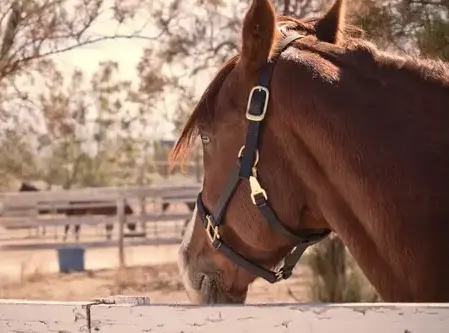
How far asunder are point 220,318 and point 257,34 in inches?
38.4

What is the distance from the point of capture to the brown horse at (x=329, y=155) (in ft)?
7.61

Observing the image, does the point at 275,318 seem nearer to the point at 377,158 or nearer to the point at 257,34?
the point at 377,158

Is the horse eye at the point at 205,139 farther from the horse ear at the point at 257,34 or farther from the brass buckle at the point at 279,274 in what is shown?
the brass buckle at the point at 279,274

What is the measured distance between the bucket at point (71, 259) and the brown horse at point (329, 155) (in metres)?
11.6

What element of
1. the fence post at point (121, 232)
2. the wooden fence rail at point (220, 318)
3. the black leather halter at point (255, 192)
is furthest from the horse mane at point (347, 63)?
the fence post at point (121, 232)

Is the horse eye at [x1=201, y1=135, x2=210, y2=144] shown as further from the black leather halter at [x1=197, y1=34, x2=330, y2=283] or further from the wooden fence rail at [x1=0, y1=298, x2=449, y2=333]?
the wooden fence rail at [x1=0, y1=298, x2=449, y2=333]

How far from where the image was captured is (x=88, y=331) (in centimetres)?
217

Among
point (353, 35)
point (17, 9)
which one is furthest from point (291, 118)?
point (17, 9)

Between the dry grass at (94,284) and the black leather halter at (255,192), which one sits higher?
the black leather halter at (255,192)

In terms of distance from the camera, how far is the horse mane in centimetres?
249

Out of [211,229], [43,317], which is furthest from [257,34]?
[43,317]

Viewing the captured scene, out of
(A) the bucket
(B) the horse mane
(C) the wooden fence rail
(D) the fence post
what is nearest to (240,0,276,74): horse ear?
(B) the horse mane

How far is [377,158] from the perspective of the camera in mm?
2363

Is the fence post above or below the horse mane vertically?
below
